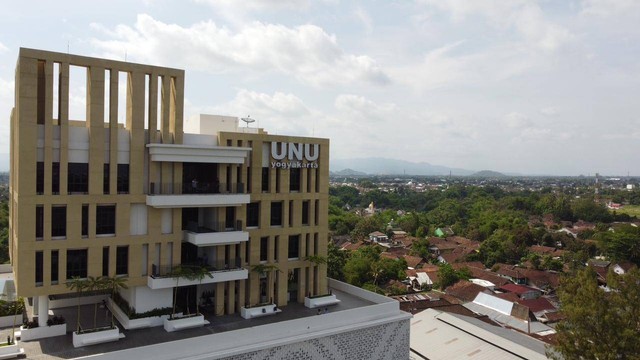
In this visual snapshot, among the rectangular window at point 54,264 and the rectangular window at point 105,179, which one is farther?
the rectangular window at point 105,179

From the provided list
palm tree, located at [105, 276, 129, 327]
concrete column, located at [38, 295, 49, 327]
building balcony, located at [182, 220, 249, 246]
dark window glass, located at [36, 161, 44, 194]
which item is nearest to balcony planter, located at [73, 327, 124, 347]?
palm tree, located at [105, 276, 129, 327]

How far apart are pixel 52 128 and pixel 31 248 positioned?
5593 millimetres

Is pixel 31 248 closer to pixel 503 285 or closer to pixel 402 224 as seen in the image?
pixel 503 285

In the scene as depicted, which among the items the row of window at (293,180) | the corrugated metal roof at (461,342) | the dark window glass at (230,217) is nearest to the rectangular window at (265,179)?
the row of window at (293,180)

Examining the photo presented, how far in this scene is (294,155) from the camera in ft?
96.3

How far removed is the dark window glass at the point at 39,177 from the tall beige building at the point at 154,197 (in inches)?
2.0

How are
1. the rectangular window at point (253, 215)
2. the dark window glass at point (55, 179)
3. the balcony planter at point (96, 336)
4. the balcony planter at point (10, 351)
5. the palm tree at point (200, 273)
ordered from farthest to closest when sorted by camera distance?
the rectangular window at point (253, 215) → the palm tree at point (200, 273) → the dark window glass at point (55, 179) → the balcony planter at point (96, 336) → the balcony planter at point (10, 351)

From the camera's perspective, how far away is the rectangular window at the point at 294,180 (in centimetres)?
2967

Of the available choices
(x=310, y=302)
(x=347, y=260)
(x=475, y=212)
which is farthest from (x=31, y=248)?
(x=475, y=212)

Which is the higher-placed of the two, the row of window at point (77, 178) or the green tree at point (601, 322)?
the row of window at point (77, 178)

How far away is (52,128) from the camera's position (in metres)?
22.7

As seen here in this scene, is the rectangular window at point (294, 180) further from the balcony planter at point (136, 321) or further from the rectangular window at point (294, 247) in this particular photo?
the balcony planter at point (136, 321)

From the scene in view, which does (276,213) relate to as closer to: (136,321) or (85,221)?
(136,321)

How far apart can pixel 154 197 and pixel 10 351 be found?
8.88 meters
